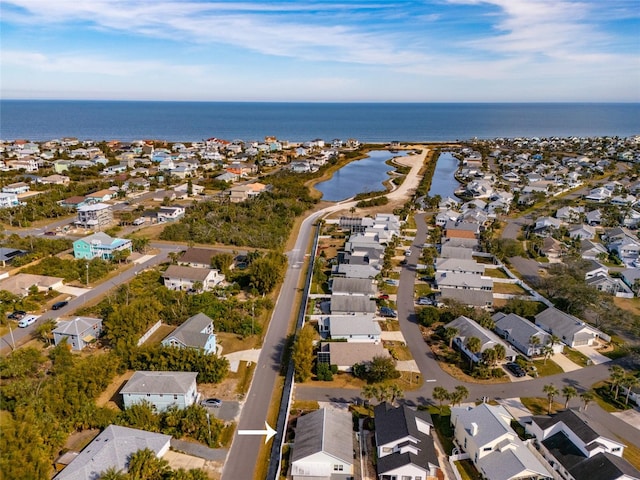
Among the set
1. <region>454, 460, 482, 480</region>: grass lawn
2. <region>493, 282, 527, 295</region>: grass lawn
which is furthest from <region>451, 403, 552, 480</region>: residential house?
<region>493, 282, 527, 295</region>: grass lawn

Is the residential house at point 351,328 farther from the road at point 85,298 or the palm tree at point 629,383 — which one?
the road at point 85,298

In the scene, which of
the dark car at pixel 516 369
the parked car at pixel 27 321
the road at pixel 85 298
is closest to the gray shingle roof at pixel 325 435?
the dark car at pixel 516 369

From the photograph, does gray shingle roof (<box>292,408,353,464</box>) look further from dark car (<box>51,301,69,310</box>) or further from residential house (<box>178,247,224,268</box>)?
residential house (<box>178,247,224,268</box>)

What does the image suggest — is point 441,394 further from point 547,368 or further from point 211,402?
point 211,402

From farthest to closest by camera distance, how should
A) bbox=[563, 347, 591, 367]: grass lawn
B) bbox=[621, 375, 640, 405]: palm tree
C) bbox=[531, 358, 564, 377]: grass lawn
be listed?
bbox=[563, 347, 591, 367]: grass lawn → bbox=[531, 358, 564, 377]: grass lawn → bbox=[621, 375, 640, 405]: palm tree

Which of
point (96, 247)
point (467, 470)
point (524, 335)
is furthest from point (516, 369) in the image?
point (96, 247)

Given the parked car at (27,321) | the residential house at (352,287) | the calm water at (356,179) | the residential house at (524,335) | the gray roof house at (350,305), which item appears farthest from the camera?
the calm water at (356,179)
